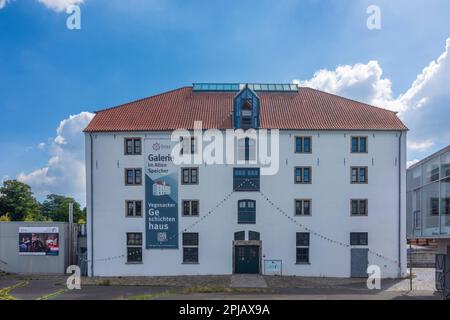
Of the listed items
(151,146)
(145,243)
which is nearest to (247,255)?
(145,243)

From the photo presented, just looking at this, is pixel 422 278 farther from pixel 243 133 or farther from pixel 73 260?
pixel 73 260

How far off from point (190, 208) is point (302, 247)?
850cm

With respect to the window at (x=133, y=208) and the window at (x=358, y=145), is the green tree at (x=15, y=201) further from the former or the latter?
the window at (x=358, y=145)

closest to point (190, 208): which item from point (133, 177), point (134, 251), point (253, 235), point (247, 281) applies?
point (133, 177)

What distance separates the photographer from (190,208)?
90.5 feet

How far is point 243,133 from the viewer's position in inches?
1090

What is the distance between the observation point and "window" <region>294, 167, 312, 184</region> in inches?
1089

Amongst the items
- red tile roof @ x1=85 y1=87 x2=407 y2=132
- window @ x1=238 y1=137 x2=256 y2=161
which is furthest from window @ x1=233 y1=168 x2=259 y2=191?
red tile roof @ x1=85 y1=87 x2=407 y2=132

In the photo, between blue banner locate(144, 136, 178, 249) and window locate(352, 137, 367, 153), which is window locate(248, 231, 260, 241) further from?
window locate(352, 137, 367, 153)

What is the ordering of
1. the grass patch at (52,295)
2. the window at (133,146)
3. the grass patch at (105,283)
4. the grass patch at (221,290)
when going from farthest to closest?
the window at (133,146), the grass patch at (105,283), the grass patch at (221,290), the grass patch at (52,295)

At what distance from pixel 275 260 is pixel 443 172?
14.3 m

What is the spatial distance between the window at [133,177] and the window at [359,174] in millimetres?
15480

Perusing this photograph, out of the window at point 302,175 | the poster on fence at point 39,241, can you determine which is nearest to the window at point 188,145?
the window at point 302,175

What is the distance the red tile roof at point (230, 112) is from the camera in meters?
28.1
